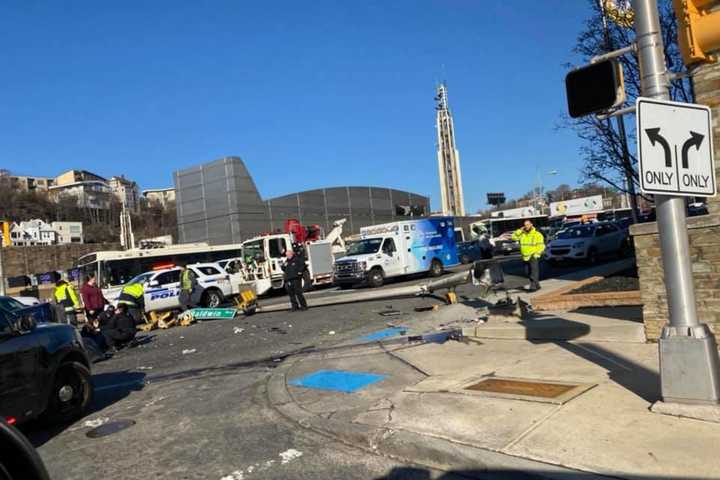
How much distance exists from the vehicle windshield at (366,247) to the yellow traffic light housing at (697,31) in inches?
790

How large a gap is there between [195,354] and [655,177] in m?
9.75

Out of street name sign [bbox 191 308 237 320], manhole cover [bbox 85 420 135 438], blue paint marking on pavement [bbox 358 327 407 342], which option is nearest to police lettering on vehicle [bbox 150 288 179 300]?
street name sign [bbox 191 308 237 320]

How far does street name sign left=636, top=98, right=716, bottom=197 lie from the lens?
186 inches

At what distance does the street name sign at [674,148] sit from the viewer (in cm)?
473

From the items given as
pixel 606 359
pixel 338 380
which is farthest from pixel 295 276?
pixel 606 359

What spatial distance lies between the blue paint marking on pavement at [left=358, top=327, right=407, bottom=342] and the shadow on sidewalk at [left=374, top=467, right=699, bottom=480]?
248 inches

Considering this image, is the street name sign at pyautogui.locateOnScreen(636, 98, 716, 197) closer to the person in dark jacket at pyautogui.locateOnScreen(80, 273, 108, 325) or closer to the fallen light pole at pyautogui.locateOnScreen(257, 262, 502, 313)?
the fallen light pole at pyautogui.locateOnScreen(257, 262, 502, 313)

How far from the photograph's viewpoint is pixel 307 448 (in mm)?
5262

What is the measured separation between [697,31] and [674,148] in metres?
1.00

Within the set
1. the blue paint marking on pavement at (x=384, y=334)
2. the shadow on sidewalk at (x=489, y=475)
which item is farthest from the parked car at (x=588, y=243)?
the shadow on sidewalk at (x=489, y=475)

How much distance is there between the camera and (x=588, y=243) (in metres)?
25.3

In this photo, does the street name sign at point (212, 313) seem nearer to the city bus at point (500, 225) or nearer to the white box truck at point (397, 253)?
the white box truck at point (397, 253)

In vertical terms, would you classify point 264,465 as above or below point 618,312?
below

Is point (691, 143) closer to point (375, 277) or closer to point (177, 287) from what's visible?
point (177, 287)
